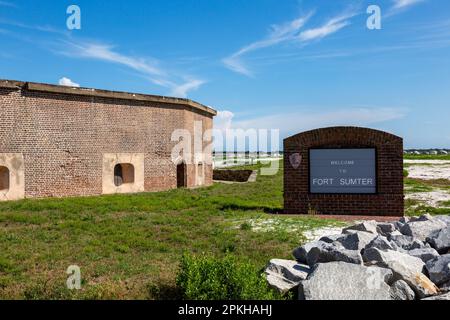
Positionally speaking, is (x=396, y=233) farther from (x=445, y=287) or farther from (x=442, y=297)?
(x=442, y=297)

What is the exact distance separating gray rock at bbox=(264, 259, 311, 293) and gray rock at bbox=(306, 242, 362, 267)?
0.22m

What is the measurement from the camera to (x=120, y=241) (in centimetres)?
1017

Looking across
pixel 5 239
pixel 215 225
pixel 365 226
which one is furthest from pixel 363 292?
pixel 5 239

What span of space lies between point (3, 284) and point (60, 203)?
9178 mm

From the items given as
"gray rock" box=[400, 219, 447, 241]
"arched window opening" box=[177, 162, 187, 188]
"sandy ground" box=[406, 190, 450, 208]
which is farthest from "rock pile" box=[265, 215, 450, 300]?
"arched window opening" box=[177, 162, 187, 188]

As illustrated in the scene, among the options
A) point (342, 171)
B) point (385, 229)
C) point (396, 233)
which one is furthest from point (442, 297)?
point (342, 171)

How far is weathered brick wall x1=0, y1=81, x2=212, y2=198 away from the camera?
1781cm

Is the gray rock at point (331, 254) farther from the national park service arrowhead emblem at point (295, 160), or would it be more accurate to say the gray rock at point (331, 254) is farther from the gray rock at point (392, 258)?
the national park service arrowhead emblem at point (295, 160)

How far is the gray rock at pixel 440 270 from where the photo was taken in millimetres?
6059

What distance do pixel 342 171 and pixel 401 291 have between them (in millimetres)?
9174

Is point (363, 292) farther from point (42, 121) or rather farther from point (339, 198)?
point (42, 121)

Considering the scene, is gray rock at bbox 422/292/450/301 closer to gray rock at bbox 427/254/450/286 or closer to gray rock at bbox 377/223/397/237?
gray rock at bbox 427/254/450/286

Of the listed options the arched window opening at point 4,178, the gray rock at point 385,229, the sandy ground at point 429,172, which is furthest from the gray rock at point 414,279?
the sandy ground at point 429,172

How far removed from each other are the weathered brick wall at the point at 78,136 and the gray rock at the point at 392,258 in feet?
50.1
